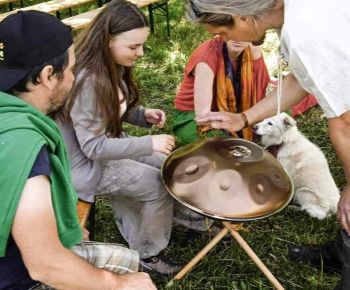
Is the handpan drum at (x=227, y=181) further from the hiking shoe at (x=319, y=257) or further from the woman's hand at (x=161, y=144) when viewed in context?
the hiking shoe at (x=319, y=257)

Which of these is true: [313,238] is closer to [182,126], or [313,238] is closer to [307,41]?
[182,126]

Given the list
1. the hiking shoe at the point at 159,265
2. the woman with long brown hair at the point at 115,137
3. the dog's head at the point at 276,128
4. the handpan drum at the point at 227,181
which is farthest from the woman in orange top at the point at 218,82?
the hiking shoe at the point at 159,265

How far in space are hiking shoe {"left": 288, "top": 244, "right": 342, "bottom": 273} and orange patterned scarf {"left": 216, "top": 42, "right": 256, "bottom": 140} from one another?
901mm

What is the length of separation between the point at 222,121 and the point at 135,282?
950mm

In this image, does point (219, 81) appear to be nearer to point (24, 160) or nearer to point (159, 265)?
point (159, 265)

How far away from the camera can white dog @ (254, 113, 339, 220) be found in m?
2.73

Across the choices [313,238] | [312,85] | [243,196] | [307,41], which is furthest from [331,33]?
[313,238]

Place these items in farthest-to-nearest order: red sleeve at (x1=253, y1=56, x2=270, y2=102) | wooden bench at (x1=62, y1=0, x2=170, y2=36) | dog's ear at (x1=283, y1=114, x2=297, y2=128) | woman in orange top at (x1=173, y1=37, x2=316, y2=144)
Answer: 1. wooden bench at (x1=62, y1=0, x2=170, y2=36)
2. dog's ear at (x1=283, y1=114, x2=297, y2=128)
3. red sleeve at (x1=253, y1=56, x2=270, y2=102)
4. woman in orange top at (x1=173, y1=37, x2=316, y2=144)

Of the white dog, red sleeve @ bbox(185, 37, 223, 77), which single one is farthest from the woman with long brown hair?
the white dog

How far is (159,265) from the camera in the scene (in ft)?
7.73

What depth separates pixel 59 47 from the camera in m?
1.47

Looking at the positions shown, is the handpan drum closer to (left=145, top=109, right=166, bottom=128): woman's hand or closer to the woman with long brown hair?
the woman with long brown hair

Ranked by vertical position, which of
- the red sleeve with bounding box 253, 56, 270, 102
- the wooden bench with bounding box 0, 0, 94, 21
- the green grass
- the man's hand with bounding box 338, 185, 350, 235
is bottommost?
the green grass

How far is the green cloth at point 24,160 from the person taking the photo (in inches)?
46.1
